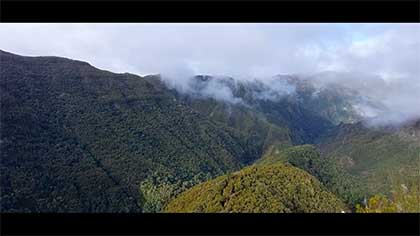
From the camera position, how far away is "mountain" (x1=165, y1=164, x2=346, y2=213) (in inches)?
835

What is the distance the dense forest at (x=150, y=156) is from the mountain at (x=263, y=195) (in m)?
0.08

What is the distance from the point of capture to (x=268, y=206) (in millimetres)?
20953

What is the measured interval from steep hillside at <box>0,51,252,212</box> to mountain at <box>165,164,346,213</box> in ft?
31.7

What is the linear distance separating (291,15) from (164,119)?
183 feet

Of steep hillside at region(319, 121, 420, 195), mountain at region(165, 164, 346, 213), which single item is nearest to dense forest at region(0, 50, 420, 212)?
mountain at region(165, 164, 346, 213)

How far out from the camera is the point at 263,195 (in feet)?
72.1

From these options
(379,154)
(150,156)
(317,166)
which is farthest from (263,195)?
(379,154)

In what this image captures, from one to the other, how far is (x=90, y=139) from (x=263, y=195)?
26.8m

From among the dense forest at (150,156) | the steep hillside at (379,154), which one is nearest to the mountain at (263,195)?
the dense forest at (150,156)

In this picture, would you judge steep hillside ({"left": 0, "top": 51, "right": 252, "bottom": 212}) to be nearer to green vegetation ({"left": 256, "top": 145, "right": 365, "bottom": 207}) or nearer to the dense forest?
the dense forest

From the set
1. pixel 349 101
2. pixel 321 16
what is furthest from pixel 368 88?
pixel 321 16

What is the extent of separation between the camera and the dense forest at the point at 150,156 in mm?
25312

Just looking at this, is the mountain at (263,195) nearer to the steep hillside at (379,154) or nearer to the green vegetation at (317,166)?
the green vegetation at (317,166)

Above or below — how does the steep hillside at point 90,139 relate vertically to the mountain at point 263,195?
below
